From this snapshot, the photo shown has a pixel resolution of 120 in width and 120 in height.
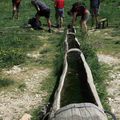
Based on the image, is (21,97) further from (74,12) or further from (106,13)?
(106,13)

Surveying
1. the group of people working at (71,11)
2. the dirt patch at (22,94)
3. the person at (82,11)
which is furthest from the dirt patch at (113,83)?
the person at (82,11)

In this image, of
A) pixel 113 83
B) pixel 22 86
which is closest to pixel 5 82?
pixel 22 86

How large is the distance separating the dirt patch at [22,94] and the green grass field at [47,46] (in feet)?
0.76

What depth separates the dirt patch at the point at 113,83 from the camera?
946cm

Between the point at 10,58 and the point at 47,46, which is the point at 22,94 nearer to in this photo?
the point at 10,58

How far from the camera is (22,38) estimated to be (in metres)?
17.4

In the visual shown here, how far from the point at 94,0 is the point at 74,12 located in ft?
9.20

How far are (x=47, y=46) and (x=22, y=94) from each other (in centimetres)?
614

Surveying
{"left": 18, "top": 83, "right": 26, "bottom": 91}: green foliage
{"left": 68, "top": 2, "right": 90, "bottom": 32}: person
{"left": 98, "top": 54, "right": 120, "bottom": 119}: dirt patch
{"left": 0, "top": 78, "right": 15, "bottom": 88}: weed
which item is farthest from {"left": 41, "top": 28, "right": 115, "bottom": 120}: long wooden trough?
{"left": 68, "top": 2, "right": 90, "bottom": 32}: person

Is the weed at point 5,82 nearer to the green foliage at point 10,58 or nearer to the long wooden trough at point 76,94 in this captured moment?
the long wooden trough at point 76,94

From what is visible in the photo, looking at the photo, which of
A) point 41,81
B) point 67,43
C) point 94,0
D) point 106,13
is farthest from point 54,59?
point 106,13

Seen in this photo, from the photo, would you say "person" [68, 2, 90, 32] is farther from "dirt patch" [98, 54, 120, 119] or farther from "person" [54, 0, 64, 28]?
"dirt patch" [98, 54, 120, 119]

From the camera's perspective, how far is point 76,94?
963cm

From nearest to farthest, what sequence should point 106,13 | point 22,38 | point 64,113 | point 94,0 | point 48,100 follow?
point 64,113
point 48,100
point 22,38
point 94,0
point 106,13
